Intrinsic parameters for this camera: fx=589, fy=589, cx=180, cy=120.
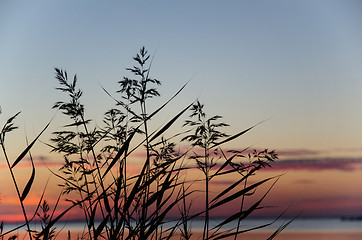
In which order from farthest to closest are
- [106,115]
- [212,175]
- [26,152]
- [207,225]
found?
1. [106,115]
2. [212,175]
3. [207,225]
4. [26,152]

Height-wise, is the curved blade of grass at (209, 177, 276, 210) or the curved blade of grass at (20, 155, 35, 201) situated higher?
the curved blade of grass at (20, 155, 35, 201)

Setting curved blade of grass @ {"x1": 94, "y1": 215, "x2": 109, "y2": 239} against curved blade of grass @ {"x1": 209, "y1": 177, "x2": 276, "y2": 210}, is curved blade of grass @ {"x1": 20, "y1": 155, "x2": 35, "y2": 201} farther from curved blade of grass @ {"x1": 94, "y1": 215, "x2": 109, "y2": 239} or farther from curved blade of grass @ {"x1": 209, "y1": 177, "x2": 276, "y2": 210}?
curved blade of grass @ {"x1": 209, "y1": 177, "x2": 276, "y2": 210}

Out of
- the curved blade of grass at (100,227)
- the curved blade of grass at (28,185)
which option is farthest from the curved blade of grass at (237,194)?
the curved blade of grass at (28,185)

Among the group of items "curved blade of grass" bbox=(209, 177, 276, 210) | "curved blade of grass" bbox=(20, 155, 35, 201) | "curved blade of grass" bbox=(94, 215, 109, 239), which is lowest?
"curved blade of grass" bbox=(94, 215, 109, 239)

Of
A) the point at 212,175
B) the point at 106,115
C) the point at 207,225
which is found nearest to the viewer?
the point at 207,225

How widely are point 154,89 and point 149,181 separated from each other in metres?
0.69

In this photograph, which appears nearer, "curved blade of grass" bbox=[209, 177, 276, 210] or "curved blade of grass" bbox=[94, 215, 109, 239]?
"curved blade of grass" bbox=[94, 215, 109, 239]

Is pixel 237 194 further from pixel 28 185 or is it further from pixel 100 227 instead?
pixel 28 185

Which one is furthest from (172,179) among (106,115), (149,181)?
(106,115)

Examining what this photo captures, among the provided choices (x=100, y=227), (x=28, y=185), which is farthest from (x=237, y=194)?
(x=28, y=185)

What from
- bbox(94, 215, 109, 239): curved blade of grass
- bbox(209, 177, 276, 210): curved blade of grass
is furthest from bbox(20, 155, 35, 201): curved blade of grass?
bbox(209, 177, 276, 210): curved blade of grass

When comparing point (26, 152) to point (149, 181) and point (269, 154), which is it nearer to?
point (149, 181)

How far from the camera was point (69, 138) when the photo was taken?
13.6 ft

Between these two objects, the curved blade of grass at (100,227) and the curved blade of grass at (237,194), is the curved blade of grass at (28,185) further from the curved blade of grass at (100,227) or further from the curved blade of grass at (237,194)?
the curved blade of grass at (237,194)
